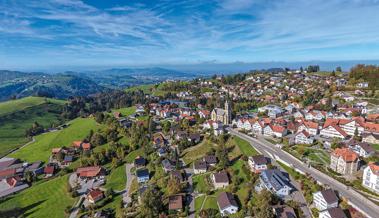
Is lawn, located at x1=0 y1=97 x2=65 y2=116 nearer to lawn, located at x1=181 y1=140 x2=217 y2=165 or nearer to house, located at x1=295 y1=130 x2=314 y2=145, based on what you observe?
lawn, located at x1=181 y1=140 x2=217 y2=165

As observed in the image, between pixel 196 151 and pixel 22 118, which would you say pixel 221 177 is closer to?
pixel 196 151

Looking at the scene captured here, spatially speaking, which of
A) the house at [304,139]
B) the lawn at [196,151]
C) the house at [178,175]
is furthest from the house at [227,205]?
the house at [304,139]

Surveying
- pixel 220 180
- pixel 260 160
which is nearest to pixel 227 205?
pixel 220 180

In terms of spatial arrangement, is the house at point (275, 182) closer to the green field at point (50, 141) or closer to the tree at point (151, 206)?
the tree at point (151, 206)

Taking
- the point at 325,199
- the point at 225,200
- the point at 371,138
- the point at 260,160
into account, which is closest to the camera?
the point at 325,199

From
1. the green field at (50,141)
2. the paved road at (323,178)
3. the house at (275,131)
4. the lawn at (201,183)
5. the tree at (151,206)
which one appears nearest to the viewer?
the paved road at (323,178)

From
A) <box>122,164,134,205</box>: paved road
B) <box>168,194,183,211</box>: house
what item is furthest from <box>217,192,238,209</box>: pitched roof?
<box>122,164,134,205</box>: paved road

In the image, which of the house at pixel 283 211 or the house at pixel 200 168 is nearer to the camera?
the house at pixel 283 211
